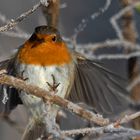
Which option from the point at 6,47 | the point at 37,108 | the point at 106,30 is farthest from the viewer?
the point at 106,30

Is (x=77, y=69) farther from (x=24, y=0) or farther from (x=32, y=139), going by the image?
(x=24, y=0)

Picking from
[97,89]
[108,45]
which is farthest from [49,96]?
[97,89]

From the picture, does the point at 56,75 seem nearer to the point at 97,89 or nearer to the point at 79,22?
the point at 97,89

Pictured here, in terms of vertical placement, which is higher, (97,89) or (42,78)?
(97,89)

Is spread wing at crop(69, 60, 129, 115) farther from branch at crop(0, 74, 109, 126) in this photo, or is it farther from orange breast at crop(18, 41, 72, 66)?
branch at crop(0, 74, 109, 126)

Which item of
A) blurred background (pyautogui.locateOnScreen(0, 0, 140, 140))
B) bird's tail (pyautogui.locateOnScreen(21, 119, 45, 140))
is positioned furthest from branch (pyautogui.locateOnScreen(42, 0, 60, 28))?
blurred background (pyautogui.locateOnScreen(0, 0, 140, 140))

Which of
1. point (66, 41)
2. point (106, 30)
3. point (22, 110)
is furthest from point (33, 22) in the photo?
point (66, 41)
